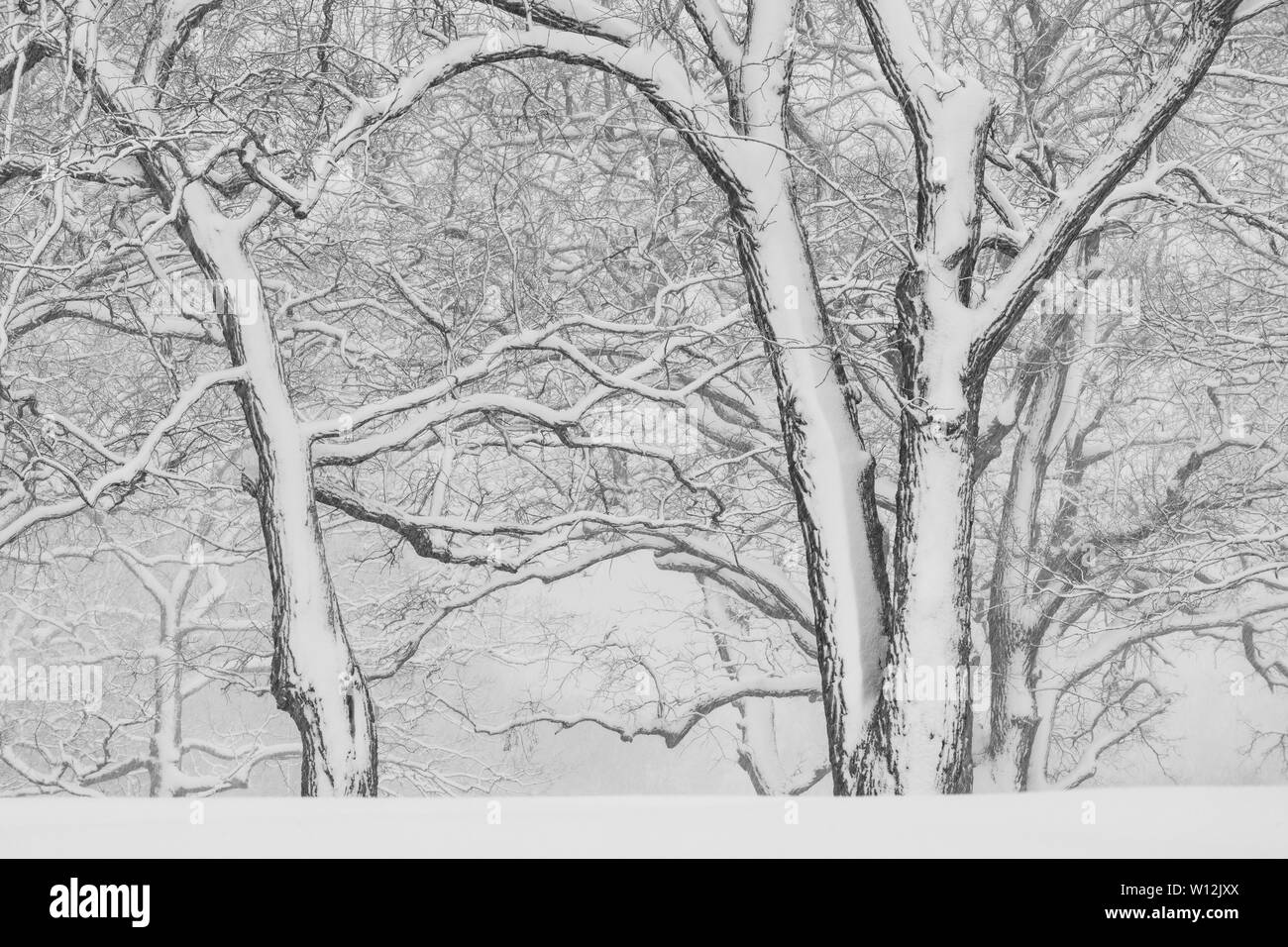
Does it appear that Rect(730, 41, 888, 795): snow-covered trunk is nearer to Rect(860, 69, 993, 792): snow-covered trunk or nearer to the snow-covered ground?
Rect(860, 69, 993, 792): snow-covered trunk

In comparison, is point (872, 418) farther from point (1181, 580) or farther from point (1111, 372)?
point (1181, 580)

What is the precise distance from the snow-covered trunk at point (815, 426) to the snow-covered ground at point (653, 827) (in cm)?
53

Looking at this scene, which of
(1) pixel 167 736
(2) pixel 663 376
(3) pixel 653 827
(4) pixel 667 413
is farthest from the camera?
(1) pixel 167 736

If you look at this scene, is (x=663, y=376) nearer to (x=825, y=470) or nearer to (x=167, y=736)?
(x=825, y=470)

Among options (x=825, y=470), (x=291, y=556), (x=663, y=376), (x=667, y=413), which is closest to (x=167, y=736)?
(x=663, y=376)

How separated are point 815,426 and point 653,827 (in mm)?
2165

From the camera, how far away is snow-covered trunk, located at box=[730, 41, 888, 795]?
6.09 metres

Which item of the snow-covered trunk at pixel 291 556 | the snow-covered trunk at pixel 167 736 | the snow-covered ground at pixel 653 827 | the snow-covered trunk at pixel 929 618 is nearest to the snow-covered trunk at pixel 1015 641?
the snow-covered ground at pixel 653 827

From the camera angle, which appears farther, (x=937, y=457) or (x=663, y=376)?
(x=663, y=376)

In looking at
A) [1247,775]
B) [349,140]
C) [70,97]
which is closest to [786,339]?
[349,140]

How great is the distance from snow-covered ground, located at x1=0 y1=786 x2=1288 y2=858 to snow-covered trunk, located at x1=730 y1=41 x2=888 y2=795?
1.72ft

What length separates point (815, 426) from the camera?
6117 millimetres

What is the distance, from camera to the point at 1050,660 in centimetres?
977

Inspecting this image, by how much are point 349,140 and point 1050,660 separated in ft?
22.4
